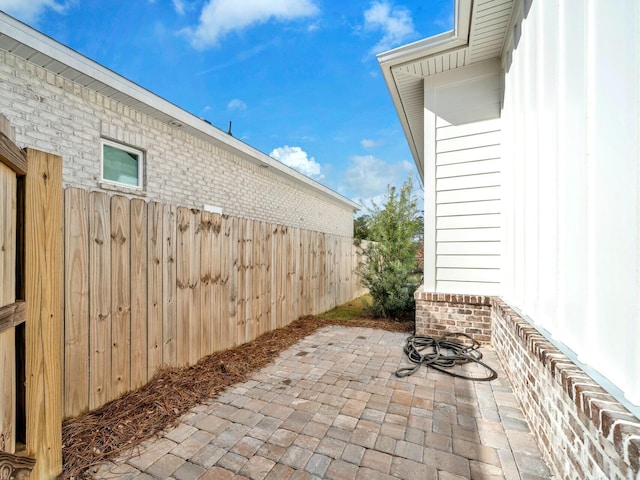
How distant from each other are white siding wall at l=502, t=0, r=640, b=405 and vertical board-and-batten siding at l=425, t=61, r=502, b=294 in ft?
4.54

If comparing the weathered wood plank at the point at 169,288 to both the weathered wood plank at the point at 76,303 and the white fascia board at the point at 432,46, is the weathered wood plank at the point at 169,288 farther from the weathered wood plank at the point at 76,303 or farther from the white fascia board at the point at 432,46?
the white fascia board at the point at 432,46

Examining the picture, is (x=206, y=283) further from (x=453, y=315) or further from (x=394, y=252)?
(x=394, y=252)

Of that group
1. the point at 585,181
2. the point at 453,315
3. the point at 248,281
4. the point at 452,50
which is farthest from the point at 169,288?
the point at 452,50

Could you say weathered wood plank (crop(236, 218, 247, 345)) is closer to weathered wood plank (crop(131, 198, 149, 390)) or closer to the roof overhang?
weathered wood plank (crop(131, 198, 149, 390))

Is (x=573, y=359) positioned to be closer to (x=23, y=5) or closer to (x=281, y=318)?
(x=281, y=318)

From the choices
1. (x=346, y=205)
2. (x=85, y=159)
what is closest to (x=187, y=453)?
(x=85, y=159)

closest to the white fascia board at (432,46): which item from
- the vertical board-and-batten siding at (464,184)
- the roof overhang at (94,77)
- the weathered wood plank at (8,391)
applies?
the vertical board-and-batten siding at (464,184)

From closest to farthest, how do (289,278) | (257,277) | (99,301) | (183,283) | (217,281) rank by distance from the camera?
1. (99,301)
2. (183,283)
3. (217,281)
4. (257,277)
5. (289,278)

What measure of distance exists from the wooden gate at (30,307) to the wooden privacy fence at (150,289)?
527 mm

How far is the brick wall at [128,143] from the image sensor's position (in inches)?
143

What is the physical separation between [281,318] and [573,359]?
3770mm

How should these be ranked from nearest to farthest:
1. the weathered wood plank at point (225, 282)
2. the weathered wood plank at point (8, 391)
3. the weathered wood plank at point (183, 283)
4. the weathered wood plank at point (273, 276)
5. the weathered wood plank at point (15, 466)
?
the weathered wood plank at point (15, 466) → the weathered wood plank at point (8, 391) → the weathered wood plank at point (183, 283) → the weathered wood plank at point (225, 282) → the weathered wood plank at point (273, 276)

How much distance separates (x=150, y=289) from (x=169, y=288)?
0.67 feet

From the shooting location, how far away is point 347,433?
2088 millimetres
